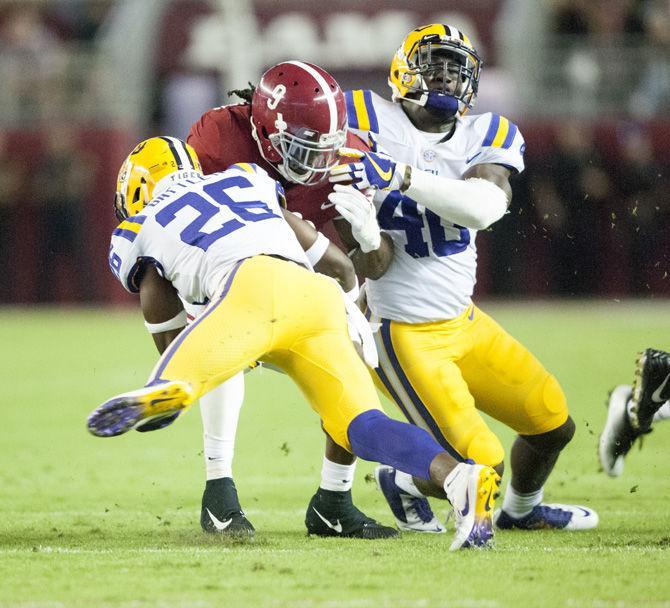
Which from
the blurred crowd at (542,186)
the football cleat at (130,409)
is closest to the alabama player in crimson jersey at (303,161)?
the football cleat at (130,409)

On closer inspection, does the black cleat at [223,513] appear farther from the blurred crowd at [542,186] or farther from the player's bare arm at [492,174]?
the blurred crowd at [542,186]

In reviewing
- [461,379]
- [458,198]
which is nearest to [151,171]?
[458,198]

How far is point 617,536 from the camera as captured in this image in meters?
4.28

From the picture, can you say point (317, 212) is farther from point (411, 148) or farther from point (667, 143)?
point (667, 143)

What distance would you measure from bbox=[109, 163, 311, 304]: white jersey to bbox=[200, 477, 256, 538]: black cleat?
700mm

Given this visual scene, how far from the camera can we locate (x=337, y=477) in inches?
172

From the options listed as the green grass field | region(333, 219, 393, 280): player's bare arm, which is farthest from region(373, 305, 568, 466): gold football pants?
the green grass field

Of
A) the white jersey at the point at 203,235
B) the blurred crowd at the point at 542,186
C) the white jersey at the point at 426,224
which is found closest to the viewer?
the white jersey at the point at 203,235

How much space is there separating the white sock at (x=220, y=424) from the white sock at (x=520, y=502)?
0.98m

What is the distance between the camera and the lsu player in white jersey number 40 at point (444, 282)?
4328 millimetres

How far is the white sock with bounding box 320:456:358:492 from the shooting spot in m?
4.36

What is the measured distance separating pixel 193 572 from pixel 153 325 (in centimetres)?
85

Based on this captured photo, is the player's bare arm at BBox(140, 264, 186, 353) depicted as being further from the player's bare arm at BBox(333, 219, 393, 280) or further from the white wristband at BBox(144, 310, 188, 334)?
the player's bare arm at BBox(333, 219, 393, 280)

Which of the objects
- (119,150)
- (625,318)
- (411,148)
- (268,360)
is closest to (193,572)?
(268,360)
